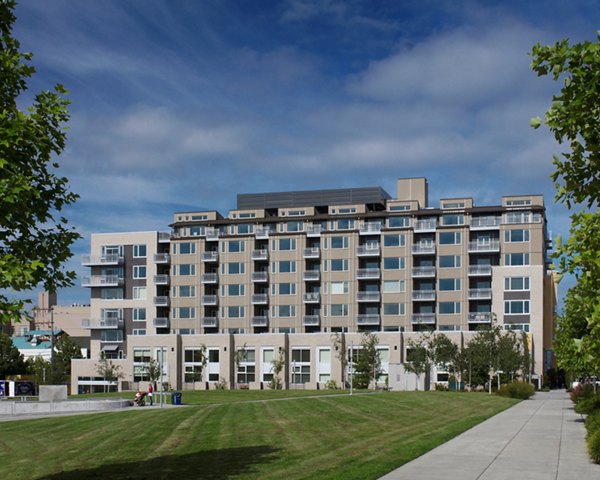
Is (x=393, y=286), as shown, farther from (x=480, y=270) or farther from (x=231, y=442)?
(x=231, y=442)

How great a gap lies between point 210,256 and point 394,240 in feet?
82.8

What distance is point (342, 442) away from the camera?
997 inches

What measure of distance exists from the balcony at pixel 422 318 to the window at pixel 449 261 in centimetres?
647

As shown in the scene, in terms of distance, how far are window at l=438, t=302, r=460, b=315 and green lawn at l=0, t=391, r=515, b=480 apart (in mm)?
57708

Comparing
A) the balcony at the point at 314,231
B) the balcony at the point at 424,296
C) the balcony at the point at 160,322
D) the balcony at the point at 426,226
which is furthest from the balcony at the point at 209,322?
the balcony at the point at 426,226

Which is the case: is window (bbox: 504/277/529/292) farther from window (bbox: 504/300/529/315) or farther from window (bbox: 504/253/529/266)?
window (bbox: 504/253/529/266)

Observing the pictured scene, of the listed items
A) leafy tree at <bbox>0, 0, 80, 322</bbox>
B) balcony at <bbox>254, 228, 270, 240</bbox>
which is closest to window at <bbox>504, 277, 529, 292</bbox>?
balcony at <bbox>254, 228, 270, 240</bbox>

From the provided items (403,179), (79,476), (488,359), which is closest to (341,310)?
(403,179)

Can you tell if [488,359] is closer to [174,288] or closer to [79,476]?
[174,288]

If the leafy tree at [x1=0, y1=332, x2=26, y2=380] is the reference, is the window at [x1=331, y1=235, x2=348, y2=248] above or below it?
above

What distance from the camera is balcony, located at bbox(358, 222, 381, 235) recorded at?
339 feet

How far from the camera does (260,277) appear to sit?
10606 cm

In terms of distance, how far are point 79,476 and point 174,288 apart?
92715 millimetres

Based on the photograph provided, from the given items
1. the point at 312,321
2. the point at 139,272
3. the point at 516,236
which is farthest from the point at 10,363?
the point at 516,236
